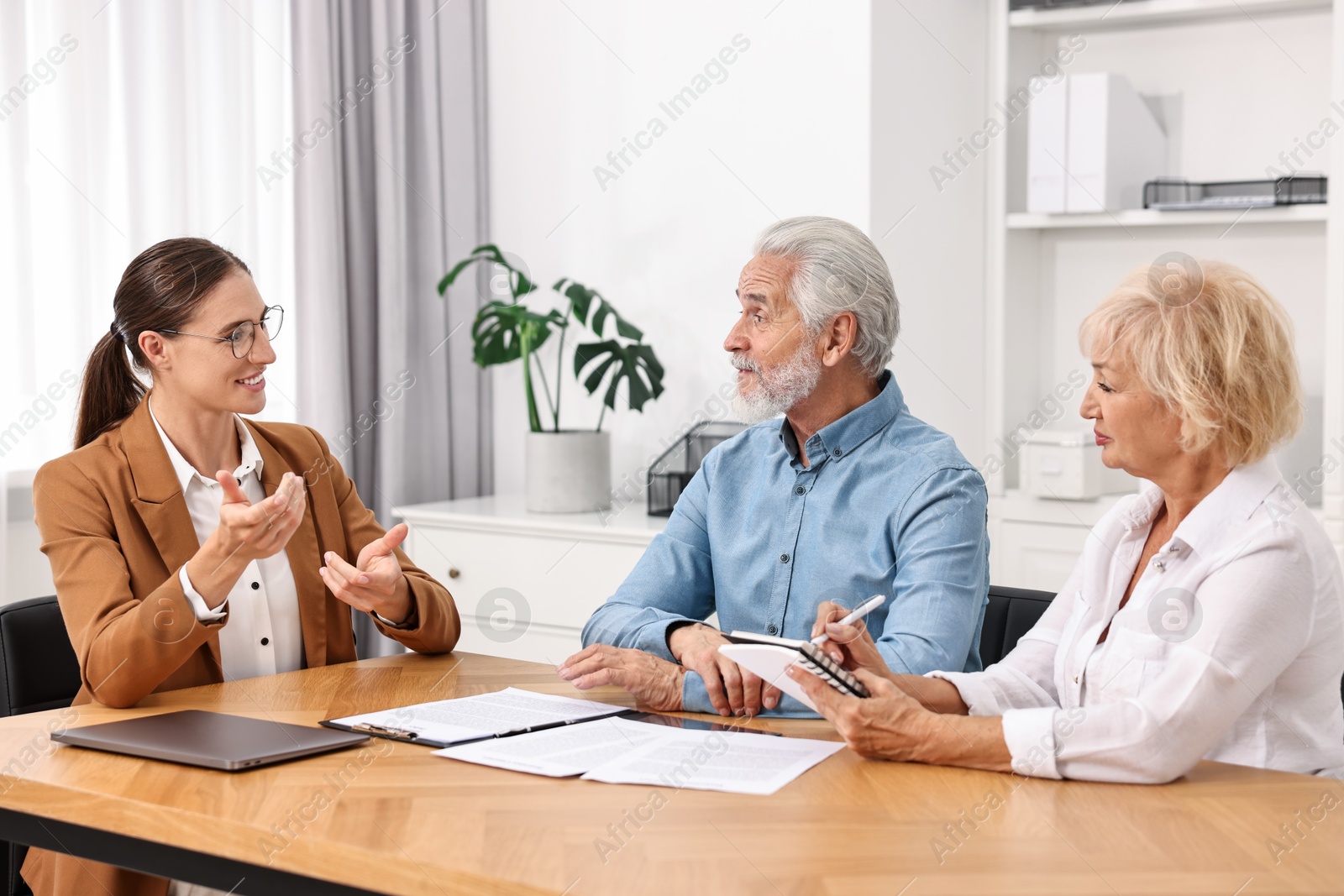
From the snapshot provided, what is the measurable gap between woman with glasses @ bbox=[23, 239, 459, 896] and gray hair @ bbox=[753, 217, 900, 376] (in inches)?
28.7

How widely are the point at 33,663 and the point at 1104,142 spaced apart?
2.66 m

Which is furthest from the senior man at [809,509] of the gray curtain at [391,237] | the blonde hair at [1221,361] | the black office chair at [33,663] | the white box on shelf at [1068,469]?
the gray curtain at [391,237]

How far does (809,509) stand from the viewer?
1977 millimetres

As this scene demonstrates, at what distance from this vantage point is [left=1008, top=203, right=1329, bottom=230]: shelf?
311cm

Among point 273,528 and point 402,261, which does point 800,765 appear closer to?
point 273,528

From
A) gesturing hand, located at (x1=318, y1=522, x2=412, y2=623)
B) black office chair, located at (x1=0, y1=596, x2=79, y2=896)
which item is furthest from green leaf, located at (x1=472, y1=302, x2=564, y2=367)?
black office chair, located at (x1=0, y1=596, x2=79, y2=896)

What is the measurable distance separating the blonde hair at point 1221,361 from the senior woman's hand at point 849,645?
1.46 feet

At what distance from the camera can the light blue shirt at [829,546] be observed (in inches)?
69.9

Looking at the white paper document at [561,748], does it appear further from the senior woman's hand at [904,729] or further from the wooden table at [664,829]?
the senior woman's hand at [904,729]

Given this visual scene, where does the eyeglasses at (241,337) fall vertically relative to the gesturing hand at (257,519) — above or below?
above

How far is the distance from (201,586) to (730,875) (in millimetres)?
953

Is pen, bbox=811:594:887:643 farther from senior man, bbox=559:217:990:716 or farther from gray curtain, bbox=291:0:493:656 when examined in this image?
gray curtain, bbox=291:0:493:656

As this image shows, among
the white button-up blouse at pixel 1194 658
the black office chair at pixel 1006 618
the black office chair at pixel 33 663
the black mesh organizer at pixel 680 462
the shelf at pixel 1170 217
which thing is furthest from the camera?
the black mesh organizer at pixel 680 462

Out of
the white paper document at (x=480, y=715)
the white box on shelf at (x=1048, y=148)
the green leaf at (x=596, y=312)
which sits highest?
the white box on shelf at (x=1048, y=148)
